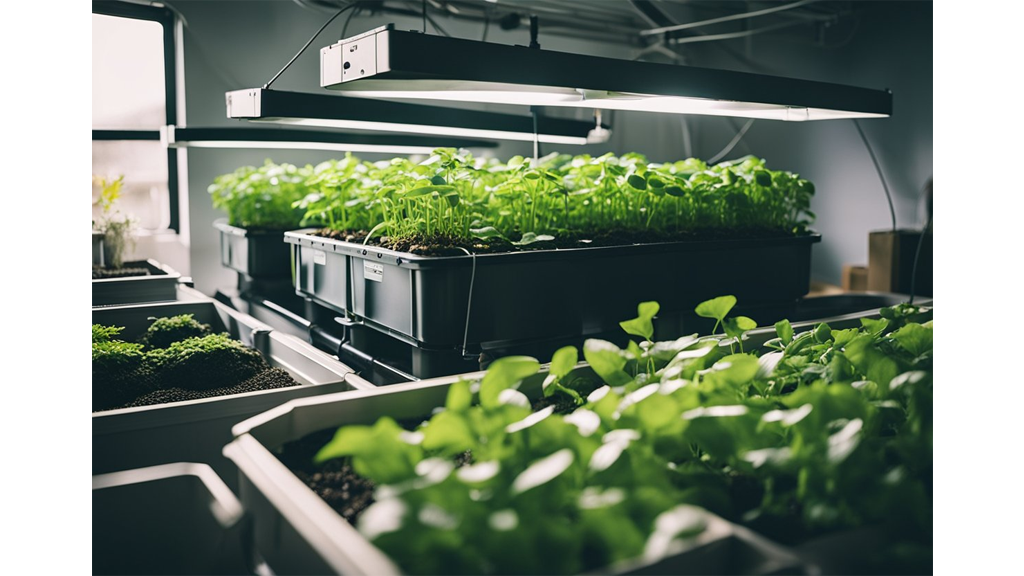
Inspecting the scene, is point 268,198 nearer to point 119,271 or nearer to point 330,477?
point 119,271

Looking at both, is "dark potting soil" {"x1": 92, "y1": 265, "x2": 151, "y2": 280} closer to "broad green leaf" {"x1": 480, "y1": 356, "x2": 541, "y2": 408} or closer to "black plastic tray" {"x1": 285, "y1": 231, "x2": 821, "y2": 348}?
"black plastic tray" {"x1": 285, "y1": 231, "x2": 821, "y2": 348}

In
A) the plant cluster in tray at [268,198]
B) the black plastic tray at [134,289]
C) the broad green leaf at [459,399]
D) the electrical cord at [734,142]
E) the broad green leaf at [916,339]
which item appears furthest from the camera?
the electrical cord at [734,142]

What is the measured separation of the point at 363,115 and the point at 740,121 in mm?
4066

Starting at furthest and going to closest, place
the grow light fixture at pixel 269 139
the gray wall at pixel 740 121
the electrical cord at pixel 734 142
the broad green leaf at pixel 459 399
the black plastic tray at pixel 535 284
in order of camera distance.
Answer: the electrical cord at pixel 734 142
the gray wall at pixel 740 121
the grow light fixture at pixel 269 139
the black plastic tray at pixel 535 284
the broad green leaf at pixel 459 399

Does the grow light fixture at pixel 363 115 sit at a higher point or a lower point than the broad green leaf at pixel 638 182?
higher

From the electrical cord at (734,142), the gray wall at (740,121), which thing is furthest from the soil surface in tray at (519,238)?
the electrical cord at (734,142)

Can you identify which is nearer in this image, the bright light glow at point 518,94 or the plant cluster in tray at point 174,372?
the bright light glow at point 518,94

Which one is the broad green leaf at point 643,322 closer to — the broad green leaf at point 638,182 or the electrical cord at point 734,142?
the broad green leaf at point 638,182

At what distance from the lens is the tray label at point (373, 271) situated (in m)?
1.35

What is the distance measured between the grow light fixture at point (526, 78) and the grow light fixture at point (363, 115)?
419mm

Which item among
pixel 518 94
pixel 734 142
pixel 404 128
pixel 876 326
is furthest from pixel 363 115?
pixel 734 142

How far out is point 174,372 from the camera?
4.50 ft
